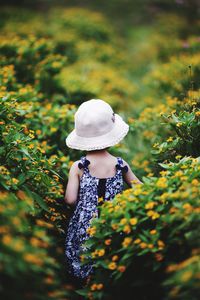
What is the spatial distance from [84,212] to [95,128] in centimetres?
63

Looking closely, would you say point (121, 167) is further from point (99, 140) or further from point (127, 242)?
point (127, 242)

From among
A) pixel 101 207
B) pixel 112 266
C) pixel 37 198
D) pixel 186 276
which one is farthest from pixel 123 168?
pixel 186 276

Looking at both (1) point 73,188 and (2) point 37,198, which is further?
(1) point 73,188

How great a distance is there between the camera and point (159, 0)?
56.8 ft

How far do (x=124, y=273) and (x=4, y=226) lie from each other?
0.97 meters

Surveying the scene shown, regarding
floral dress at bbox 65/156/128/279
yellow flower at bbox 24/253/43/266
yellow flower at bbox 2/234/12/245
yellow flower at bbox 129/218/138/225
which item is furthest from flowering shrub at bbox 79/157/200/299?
yellow flower at bbox 2/234/12/245

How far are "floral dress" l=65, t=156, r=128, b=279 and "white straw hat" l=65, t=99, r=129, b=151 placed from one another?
0.15 metres

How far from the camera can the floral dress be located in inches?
120

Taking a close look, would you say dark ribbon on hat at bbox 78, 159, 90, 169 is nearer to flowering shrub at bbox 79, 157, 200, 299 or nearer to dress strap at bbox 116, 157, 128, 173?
dress strap at bbox 116, 157, 128, 173

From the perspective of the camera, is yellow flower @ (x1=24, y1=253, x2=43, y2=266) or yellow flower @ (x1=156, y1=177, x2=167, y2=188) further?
yellow flower @ (x1=156, y1=177, x2=167, y2=188)

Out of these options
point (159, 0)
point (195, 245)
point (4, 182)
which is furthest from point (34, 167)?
point (159, 0)

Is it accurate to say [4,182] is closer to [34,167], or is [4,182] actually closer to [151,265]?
[34,167]

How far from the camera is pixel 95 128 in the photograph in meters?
3.03

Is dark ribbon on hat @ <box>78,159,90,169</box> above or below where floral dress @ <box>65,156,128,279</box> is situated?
above
